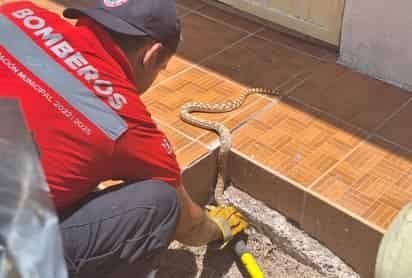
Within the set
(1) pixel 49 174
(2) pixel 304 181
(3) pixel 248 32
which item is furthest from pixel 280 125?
(1) pixel 49 174

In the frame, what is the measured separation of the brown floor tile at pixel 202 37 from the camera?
160 inches

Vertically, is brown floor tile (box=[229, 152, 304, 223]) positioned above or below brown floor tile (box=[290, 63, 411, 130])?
below

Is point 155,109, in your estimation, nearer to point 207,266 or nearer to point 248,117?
point 248,117

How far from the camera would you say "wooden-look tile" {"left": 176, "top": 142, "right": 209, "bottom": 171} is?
311cm

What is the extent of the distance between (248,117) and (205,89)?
1.29 feet

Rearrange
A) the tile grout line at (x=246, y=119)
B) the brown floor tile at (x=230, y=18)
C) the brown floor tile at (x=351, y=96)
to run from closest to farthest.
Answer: the tile grout line at (x=246, y=119)
the brown floor tile at (x=351, y=96)
the brown floor tile at (x=230, y=18)

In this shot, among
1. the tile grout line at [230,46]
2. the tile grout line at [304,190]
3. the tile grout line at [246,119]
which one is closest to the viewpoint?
the tile grout line at [304,190]

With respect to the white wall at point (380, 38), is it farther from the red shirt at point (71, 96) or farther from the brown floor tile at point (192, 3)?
the red shirt at point (71, 96)

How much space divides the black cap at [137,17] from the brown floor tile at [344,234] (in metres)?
1.28

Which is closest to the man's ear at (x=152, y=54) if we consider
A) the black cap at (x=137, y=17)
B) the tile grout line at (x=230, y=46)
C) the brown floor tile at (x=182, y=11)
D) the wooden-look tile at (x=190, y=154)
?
the black cap at (x=137, y=17)

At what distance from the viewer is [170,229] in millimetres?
2236

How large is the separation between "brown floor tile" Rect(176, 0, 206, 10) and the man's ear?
2.63 meters

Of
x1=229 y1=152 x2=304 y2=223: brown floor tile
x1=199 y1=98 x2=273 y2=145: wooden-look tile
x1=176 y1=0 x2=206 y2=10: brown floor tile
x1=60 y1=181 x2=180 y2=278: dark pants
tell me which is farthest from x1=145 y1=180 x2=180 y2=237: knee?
x1=176 y1=0 x2=206 y2=10: brown floor tile

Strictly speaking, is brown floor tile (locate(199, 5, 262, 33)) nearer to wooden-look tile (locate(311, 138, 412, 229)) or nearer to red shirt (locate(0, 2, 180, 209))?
wooden-look tile (locate(311, 138, 412, 229))
